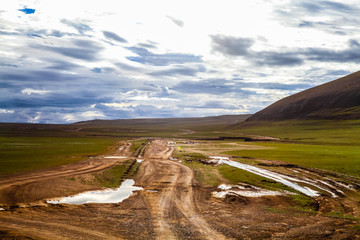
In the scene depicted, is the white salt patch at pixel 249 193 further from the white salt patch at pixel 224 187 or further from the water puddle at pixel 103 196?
the water puddle at pixel 103 196

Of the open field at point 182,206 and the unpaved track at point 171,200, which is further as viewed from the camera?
the unpaved track at point 171,200

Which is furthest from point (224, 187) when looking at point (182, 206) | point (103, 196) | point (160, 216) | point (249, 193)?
point (103, 196)

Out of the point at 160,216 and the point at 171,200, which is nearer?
the point at 160,216

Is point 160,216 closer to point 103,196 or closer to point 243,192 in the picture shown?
point 103,196

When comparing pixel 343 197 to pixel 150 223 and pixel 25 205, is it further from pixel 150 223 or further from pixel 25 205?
pixel 25 205

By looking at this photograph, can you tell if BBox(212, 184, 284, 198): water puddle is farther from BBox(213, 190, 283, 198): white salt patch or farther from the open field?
the open field

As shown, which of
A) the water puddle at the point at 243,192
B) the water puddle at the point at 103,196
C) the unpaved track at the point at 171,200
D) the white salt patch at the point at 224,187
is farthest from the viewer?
the white salt patch at the point at 224,187

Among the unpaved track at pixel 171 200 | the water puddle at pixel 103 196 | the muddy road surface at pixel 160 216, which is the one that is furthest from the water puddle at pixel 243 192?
the water puddle at pixel 103 196
